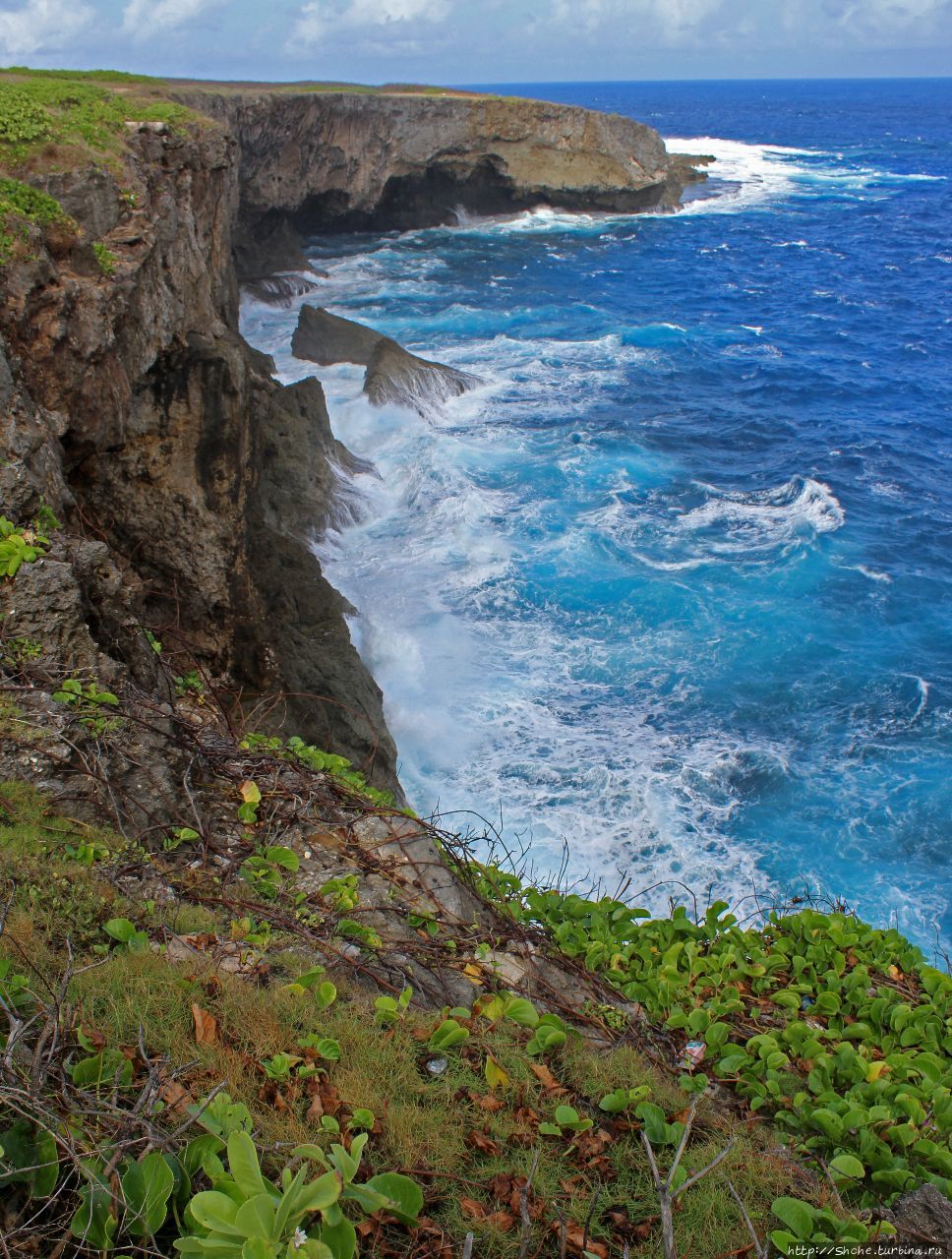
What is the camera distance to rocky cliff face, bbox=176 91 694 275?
135 feet

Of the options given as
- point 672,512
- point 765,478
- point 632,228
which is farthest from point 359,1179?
point 632,228

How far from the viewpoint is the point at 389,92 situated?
51094mm

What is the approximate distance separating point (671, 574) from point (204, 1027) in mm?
16662

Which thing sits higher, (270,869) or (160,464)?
(160,464)

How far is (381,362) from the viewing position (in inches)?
1005

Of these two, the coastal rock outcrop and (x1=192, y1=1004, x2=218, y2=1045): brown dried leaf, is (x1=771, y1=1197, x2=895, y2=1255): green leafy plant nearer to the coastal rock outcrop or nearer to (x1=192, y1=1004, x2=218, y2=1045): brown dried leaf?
(x1=192, y1=1004, x2=218, y2=1045): brown dried leaf

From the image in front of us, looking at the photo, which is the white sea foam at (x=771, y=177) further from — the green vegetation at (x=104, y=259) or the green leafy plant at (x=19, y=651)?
the green leafy plant at (x=19, y=651)

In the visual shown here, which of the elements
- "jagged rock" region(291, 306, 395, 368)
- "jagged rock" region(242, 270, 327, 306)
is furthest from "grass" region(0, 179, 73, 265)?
"jagged rock" region(242, 270, 327, 306)

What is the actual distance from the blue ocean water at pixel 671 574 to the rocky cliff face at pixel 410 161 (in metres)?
5.33

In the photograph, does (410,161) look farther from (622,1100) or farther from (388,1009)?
(622,1100)

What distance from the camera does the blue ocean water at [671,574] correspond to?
1320 centimetres

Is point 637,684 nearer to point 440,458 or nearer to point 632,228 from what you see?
point 440,458

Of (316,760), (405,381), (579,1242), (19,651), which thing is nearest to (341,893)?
(316,760)

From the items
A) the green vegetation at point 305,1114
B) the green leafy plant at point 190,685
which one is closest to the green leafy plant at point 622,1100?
the green vegetation at point 305,1114
